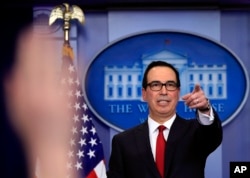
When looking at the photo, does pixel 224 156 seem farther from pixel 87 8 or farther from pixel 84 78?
pixel 87 8

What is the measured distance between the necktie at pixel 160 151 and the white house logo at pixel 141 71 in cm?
140

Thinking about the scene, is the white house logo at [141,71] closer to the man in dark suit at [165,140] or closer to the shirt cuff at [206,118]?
the man in dark suit at [165,140]

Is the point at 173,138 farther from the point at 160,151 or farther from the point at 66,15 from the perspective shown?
the point at 66,15

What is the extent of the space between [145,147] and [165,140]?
2.6 inches

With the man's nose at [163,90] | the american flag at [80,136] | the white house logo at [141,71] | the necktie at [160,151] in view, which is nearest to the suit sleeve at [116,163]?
the necktie at [160,151]

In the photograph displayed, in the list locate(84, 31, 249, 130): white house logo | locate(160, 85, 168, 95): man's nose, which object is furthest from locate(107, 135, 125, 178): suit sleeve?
locate(84, 31, 249, 130): white house logo

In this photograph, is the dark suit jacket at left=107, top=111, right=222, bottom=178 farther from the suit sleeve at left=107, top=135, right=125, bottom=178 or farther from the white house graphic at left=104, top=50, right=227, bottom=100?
the white house graphic at left=104, top=50, right=227, bottom=100

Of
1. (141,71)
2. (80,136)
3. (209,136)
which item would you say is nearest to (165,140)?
(209,136)

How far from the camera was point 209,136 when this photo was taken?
4.64 feet

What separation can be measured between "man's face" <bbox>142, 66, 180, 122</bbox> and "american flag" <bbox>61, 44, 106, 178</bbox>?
131cm

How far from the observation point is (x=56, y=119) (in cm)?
279

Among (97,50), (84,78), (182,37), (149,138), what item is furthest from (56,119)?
(149,138)

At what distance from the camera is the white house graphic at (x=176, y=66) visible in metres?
2.88

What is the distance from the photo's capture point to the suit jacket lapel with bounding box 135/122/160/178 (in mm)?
1391
